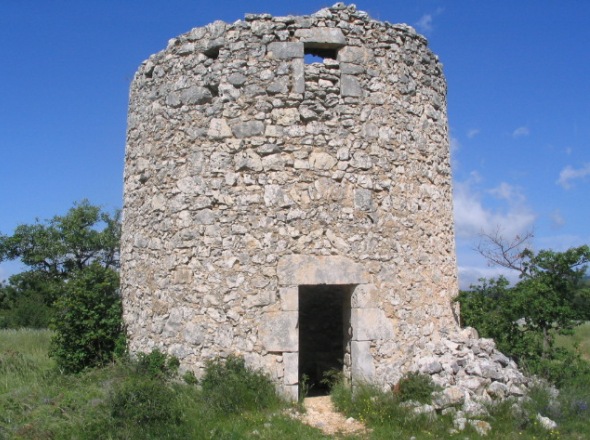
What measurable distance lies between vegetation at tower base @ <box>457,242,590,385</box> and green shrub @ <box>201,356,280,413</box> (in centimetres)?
377

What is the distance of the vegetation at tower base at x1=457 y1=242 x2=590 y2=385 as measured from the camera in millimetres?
8594

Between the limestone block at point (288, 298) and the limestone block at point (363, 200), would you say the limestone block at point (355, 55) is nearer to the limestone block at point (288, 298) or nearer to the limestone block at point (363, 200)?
the limestone block at point (363, 200)

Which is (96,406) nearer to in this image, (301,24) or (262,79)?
(262,79)

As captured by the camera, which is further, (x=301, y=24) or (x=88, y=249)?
(x=88, y=249)

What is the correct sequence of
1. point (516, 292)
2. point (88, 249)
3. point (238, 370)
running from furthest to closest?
point (88, 249) → point (516, 292) → point (238, 370)

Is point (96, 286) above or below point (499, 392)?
above

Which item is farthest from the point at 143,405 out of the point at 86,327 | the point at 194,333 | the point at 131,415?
the point at 86,327

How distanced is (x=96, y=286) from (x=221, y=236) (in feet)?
9.93

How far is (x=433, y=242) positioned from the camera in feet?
28.2

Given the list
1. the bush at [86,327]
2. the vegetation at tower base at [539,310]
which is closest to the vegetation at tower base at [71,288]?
the bush at [86,327]

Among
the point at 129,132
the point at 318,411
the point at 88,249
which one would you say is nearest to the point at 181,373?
the point at 318,411

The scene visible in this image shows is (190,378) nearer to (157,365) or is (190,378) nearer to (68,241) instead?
(157,365)

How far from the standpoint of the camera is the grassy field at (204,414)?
6.10 meters

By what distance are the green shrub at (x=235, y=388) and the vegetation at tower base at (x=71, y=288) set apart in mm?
2498
